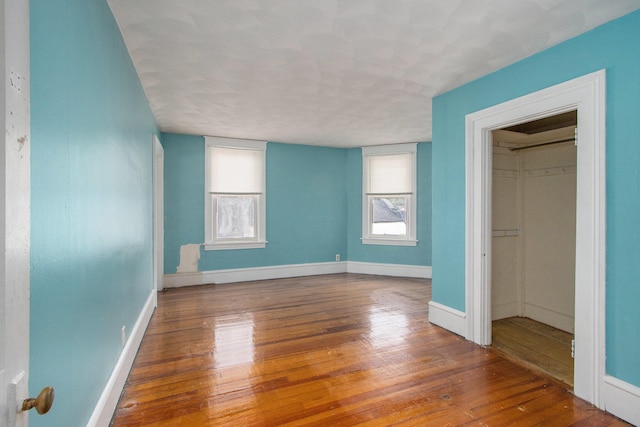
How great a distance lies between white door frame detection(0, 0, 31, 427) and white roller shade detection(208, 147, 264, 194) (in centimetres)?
486

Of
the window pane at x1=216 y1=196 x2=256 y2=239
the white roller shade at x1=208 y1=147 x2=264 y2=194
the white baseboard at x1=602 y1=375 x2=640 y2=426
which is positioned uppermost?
the white roller shade at x1=208 y1=147 x2=264 y2=194

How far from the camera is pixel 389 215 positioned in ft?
20.6

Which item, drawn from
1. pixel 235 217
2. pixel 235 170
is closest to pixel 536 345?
pixel 235 217

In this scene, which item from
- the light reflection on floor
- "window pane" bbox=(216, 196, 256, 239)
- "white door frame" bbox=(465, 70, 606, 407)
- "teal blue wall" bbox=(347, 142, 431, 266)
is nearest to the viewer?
"white door frame" bbox=(465, 70, 606, 407)

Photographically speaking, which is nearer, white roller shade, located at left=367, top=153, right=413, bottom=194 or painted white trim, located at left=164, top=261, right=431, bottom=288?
painted white trim, located at left=164, top=261, right=431, bottom=288

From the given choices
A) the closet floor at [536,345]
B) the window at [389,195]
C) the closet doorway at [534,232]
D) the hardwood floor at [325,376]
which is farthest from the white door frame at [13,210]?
the window at [389,195]

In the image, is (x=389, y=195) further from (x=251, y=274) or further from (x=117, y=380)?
(x=117, y=380)

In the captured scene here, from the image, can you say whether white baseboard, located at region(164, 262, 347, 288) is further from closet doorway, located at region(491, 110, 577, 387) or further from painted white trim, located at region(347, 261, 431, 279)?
closet doorway, located at region(491, 110, 577, 387)

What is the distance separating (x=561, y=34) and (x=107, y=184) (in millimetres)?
3204

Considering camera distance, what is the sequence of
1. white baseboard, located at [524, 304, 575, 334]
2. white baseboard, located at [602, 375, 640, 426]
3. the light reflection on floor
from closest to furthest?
white baseboard, located at [602, 375, 640, 426], the light reflection on floor, white baseboard, located at [524, 304, 575, 334]

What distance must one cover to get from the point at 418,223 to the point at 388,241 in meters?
0.65

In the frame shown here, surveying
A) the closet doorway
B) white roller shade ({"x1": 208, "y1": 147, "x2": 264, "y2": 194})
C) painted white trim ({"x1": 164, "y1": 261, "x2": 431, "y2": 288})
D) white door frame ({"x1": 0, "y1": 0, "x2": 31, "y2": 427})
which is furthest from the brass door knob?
white roller shade ({"x1": 208, "y1": 147, "x2": 264, "y2": 194})

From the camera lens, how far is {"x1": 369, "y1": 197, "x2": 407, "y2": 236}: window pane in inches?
243

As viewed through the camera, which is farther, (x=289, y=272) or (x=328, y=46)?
(x=289, y=272)
